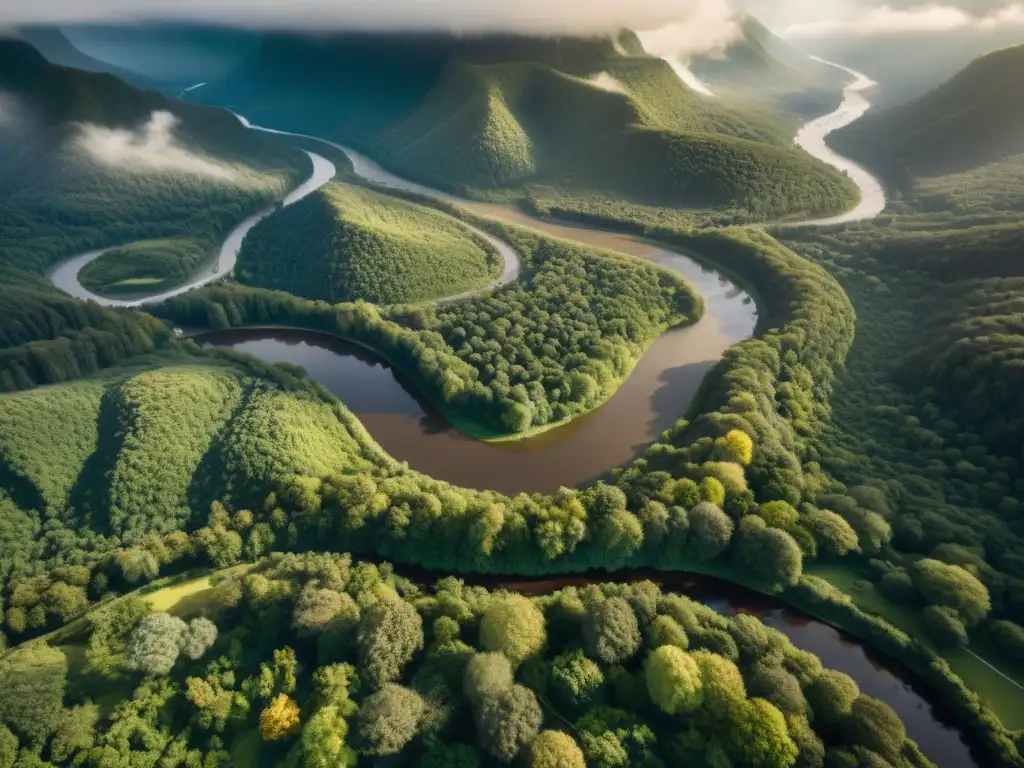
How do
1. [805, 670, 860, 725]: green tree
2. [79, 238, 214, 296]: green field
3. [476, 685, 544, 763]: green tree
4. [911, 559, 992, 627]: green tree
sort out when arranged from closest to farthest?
[476, 685, 544, 763]: green tree → [805, 670, 860, 725]: green tree → [911, 559, 992, 627]: green tree → [79, 238, 214, 296]: green field

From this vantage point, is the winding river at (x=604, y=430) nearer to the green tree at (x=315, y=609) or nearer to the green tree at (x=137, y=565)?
the green tree at (x=315, y=609)

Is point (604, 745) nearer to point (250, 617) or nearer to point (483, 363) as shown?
point (250, 617)

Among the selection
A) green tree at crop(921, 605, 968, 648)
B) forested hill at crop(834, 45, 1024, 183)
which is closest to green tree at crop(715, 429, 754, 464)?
green tree at crop(921, 605, 968, 648)

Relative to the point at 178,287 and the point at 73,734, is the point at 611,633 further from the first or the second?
the point at 178,287

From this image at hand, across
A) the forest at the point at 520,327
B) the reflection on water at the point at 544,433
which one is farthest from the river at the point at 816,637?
the forest at the point at 520,327

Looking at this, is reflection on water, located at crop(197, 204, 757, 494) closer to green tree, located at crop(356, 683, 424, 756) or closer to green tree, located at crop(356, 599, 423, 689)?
green tree, located at crop(356, 599, 423, 689)
